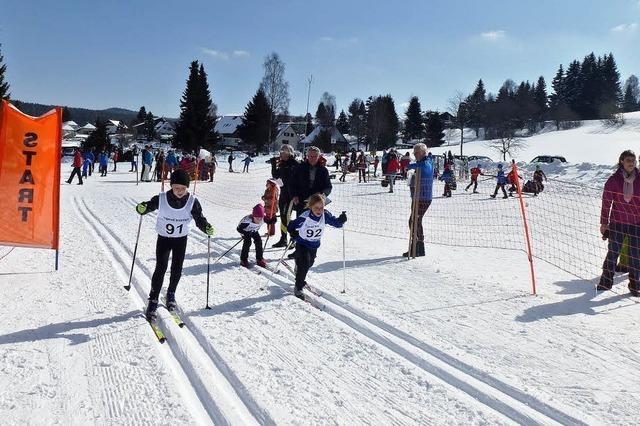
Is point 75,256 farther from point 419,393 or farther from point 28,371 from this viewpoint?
point 419,393

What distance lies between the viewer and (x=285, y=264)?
7.36 m

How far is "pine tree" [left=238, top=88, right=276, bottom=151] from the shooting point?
63781 millimetres

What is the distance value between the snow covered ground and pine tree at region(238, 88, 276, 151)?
5715 centimetres

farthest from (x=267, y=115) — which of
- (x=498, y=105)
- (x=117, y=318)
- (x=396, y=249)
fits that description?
(x=117, y=318)

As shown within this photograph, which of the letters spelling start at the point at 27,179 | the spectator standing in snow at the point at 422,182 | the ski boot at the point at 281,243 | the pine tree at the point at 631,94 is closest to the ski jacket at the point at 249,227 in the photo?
the ski boot at the point at 281,243

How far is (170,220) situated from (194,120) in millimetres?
51280

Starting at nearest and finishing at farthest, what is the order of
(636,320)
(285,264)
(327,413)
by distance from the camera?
(327,413)
(636,320)
(285,264)

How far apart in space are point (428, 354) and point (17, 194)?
609 cm

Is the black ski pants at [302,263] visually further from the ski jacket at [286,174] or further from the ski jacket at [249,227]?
the ski jacket at [286,174]

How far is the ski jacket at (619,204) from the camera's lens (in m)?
6.23

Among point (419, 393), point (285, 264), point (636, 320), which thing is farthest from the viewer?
point (285, 264)

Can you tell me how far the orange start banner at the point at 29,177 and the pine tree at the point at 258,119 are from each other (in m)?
57.2

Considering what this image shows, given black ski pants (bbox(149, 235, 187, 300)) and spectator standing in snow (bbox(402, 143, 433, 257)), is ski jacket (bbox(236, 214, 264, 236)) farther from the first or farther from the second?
spectator standing in snow (bbox(402, 143, 433, 257))

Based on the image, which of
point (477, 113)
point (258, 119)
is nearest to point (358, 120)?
point (477, 113)
